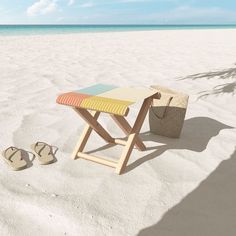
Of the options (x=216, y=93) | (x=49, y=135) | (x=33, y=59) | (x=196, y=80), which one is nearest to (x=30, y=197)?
(x=49, y=135)

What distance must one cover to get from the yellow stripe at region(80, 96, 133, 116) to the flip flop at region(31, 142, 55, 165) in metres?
0.62

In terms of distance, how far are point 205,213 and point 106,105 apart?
943 mm

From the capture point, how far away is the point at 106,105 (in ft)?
7.44

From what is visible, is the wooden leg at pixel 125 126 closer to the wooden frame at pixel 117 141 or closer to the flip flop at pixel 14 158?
the wooden frame at pixel 117 141

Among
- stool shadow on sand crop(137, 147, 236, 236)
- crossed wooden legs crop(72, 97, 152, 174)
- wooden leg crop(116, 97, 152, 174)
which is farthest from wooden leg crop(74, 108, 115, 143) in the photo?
stool shadow on sand crop(137, 147, 236, 236)

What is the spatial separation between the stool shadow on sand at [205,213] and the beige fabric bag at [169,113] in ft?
2.48

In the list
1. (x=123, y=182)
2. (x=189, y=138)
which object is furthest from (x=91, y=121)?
(x=189, y=138)

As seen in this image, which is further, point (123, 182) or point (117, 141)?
point (117, 141)

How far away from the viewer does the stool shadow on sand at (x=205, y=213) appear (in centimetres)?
192

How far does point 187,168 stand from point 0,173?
4.72 ft

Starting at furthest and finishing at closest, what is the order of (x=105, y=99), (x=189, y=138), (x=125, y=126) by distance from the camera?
(x=189, y=138), (x=125, y=126), (x=105, y=99)

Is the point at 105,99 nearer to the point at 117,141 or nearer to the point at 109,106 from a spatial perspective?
the point at 109,106

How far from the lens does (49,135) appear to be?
3.24m

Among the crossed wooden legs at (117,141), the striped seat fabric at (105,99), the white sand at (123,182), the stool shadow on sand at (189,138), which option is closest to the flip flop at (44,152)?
the white sand at (123,182)
